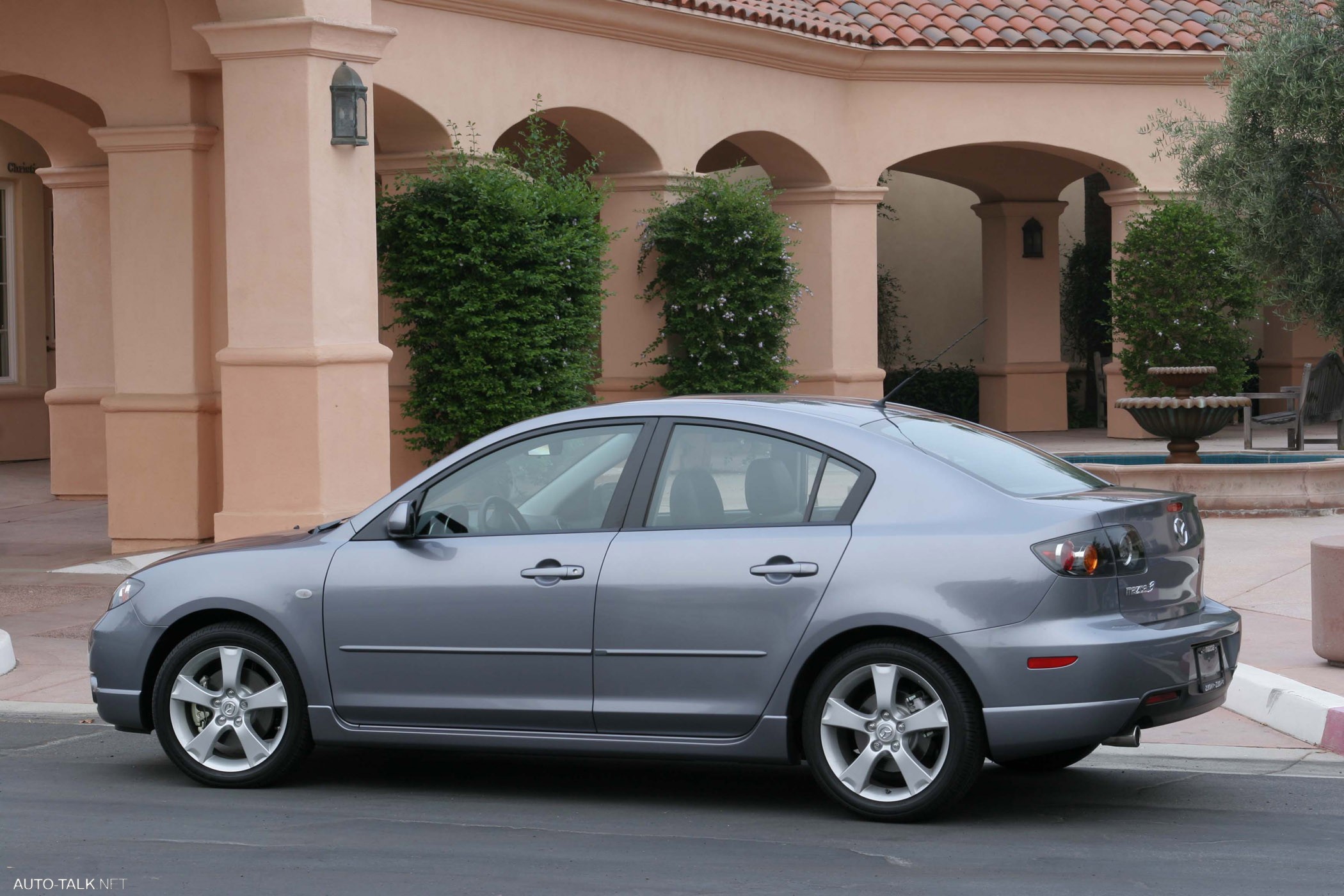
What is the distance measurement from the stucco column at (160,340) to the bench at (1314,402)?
35.3ft

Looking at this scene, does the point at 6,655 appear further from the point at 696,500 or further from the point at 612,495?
the point at 696,500

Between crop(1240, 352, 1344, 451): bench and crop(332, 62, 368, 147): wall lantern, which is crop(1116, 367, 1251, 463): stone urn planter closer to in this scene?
crop(1240, 352, 1344, 451): bench

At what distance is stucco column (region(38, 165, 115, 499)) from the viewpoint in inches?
647

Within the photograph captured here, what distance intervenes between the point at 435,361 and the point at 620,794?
8.44 m

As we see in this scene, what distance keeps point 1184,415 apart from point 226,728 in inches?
469

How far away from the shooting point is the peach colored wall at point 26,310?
21.8 meters

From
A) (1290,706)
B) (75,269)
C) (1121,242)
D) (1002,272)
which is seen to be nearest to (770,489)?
(1290,706)

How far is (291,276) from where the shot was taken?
449 inches

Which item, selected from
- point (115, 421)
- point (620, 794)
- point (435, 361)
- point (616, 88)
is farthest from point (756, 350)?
point (620, 794)

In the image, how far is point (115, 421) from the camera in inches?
518

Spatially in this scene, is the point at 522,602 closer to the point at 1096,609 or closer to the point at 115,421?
the point at 1096,609

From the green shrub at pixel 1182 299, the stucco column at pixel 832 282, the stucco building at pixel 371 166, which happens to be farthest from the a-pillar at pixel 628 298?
the green shrub at pixel 1182 299

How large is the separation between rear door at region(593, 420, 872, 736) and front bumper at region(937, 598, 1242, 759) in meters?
0.56

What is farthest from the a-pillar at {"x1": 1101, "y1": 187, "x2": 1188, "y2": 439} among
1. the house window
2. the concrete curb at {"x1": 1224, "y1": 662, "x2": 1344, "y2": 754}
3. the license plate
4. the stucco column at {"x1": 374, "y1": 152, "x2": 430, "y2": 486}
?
the license plate
